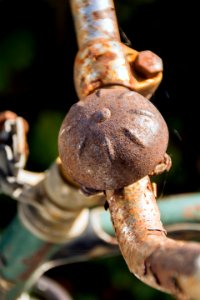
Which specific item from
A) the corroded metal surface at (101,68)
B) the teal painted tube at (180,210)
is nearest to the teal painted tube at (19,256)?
the teal painted tube at (180,210)

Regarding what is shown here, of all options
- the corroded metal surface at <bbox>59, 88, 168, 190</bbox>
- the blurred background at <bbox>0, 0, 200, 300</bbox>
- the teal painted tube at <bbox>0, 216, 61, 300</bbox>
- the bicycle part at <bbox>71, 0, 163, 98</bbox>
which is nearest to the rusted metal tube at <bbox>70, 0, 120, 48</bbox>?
the bicycle part at <bbox>71, 0, 163, 98</bbox>

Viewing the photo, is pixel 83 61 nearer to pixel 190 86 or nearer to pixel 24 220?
pixel 24 220

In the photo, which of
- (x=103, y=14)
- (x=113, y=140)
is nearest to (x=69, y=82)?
(x=103, y=14)

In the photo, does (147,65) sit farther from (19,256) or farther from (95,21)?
(19,256)

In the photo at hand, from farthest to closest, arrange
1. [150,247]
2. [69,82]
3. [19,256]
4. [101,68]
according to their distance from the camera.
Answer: [69,82] → [19,256] → [101,68] → [150,247]

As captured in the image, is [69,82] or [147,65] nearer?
[147,65]

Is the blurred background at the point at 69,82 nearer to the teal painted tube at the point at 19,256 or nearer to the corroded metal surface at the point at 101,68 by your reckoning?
the teal painted tube at the point at 19,256

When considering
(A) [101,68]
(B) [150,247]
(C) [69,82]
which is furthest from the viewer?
(C) [69,82]
